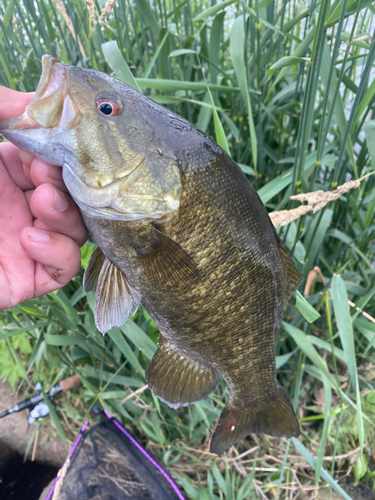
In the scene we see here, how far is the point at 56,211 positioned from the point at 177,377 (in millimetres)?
773

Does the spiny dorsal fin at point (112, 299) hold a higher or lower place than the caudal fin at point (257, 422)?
higher

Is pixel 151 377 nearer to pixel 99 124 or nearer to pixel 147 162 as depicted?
pixel 147 162

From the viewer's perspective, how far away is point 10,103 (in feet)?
3.32

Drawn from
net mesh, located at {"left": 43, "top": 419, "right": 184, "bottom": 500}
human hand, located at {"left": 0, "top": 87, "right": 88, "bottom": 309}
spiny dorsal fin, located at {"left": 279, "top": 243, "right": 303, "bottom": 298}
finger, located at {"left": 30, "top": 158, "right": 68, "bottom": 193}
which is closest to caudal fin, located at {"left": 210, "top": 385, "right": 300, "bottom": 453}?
spiny dorsal fin, located at {"left": 279, "top": 243, "right": 303, "bottom": 298}

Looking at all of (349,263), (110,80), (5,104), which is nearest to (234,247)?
(110,80)

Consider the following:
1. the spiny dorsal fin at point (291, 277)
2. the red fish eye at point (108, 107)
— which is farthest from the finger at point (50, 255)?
the spiny dorsal fin at point (291, 277)

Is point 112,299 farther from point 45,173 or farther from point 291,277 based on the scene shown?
point 291,277

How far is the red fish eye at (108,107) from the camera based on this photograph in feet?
3.01

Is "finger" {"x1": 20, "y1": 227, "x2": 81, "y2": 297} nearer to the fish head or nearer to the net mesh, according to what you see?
the fish head

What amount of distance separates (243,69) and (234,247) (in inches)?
32.6

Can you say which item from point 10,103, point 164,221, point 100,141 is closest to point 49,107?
point 100,141

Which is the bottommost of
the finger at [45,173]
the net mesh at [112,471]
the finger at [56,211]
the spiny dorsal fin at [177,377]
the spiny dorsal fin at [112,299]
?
the net mesh at [112,471]

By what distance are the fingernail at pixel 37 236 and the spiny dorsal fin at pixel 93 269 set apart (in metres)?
0.17

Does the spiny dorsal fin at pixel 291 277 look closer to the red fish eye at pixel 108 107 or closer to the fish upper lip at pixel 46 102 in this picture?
the red fish eye at pixel 108 107
